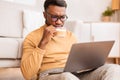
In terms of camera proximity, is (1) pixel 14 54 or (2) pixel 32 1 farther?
(2) pixel 32 1

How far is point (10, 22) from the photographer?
2.51 m

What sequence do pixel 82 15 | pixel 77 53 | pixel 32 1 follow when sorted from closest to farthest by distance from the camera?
1. pixel 77 53
2. pixel 32 1
3. pixel 82 15

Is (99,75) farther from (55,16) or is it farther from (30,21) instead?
(30,21)

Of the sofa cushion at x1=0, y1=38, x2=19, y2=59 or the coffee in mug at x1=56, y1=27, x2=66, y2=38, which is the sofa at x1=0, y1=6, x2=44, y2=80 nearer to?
the sofa cushion at x1=0, y1=38, x2=19, y2=59

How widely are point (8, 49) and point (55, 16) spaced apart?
2.14 feet

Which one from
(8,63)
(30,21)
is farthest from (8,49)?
(30,21)

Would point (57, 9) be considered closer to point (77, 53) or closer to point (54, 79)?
point (77, 53)

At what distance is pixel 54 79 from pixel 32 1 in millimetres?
2204

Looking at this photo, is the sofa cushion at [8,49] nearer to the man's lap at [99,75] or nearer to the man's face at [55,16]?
the man's face at [55,16]

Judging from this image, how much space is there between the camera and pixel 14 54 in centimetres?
195

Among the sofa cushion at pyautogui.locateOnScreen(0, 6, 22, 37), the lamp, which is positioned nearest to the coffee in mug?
the sofa cushion at pyautogui.locateOnScreen(0, 6, 22, 37)

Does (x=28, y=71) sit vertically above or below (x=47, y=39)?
below

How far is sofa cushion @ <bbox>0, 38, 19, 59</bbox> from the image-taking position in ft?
6.32

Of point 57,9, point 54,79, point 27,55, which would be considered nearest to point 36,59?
point 27,55
